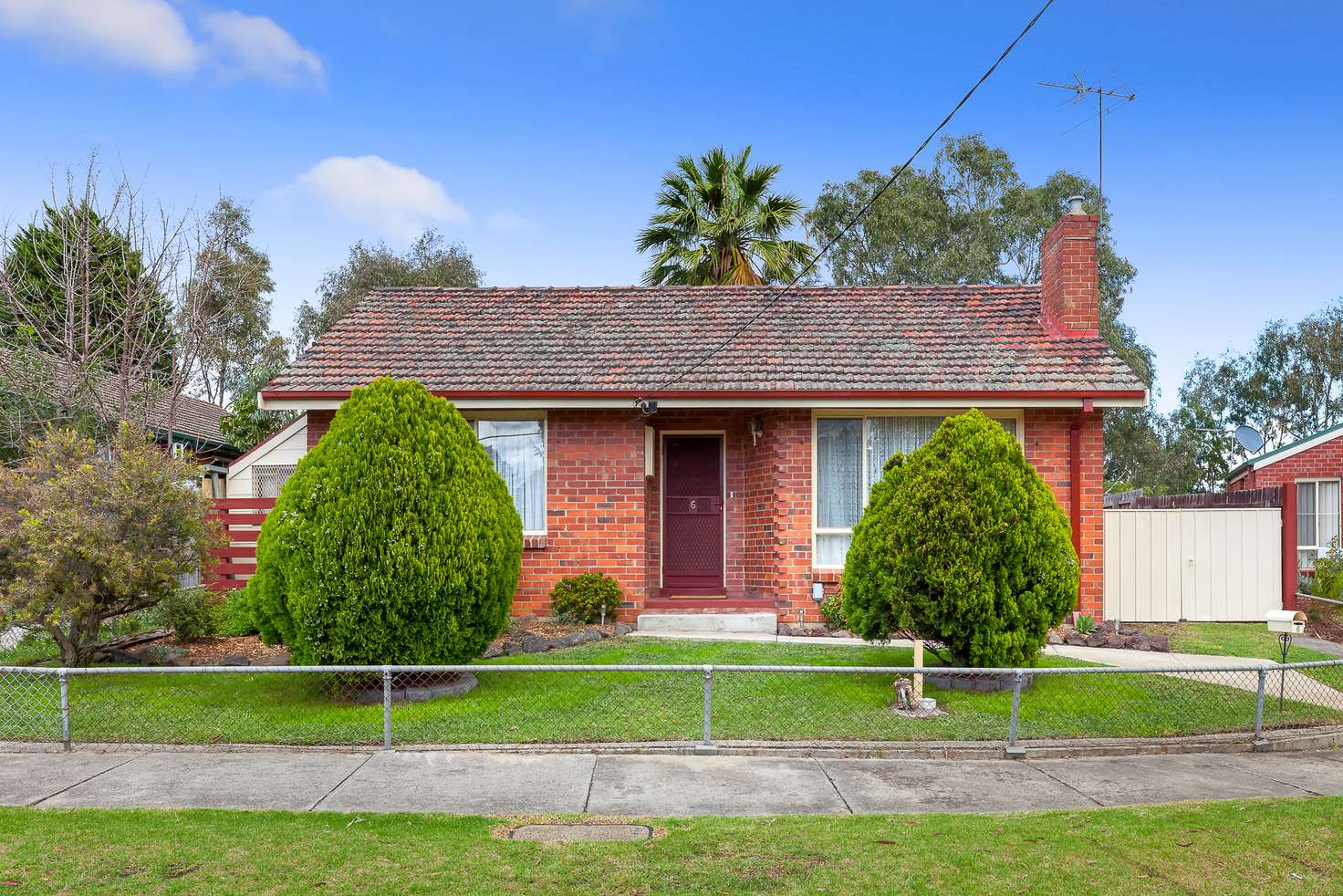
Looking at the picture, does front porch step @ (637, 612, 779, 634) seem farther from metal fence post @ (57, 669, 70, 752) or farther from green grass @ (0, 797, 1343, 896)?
green grass @ (0, 797, 1343, 896)

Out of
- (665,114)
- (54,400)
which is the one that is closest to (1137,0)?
(665,114)

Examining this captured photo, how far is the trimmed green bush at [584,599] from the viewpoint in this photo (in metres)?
12.5

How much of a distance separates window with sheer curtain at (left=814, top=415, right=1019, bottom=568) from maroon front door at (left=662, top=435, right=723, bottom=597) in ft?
5.27

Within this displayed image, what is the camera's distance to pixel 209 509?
34.0 ft

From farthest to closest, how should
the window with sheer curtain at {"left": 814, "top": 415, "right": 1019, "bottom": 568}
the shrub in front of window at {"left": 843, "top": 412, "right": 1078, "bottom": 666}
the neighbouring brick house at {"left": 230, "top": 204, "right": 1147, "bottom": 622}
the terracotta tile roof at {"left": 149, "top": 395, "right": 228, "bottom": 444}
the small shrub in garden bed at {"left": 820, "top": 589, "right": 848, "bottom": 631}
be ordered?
the terracotta tile roof at {"left": 149, "top": 395, "right": 228, "bottom": 444} < the window with sheer curtain at {"left": 814, "top": 415, "right": 1019, "bottom": 568} < the neighbouring brick house at {"left": 230, "top": 204, "right": 1147, "bottom": 622} < the small shrub in garden bed at {"left": 820, "top": 589, "right": 848, "bottom": 631} < the shrub in front of window at {"left": 843, "top": 412, "right": 1078, "bottom": 666}

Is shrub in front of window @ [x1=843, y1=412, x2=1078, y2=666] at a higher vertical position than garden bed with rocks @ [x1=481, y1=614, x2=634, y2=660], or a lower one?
higher

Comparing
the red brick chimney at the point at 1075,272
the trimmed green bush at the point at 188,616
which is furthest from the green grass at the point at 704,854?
the red brick chimney at the point at 1075,272

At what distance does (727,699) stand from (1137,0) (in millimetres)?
7238

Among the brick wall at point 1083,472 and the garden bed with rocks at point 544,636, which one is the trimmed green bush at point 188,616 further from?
the brick wall at point 1083,472

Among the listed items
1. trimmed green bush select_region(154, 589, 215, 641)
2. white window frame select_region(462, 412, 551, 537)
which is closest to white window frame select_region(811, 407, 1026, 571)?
white window frame select_region(462, 412, 551, 537)

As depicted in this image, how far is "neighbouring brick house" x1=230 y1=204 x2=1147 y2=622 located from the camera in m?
12.9

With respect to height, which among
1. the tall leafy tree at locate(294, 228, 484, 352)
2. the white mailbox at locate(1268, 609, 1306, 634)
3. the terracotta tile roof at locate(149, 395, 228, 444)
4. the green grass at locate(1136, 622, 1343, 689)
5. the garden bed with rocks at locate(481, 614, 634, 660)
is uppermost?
the tall leafy tree at locate(294, 228, 484, 352)

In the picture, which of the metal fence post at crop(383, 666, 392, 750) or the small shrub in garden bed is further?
the small shrub in garden bed

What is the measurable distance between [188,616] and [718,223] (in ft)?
50.7
